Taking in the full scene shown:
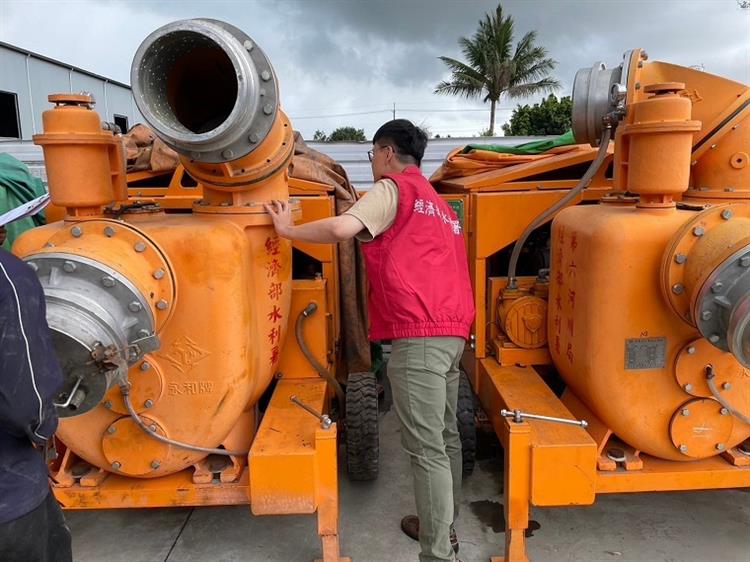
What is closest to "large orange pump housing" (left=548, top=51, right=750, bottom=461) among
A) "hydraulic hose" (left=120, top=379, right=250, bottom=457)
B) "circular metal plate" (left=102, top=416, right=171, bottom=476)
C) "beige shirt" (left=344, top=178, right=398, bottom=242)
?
"beige shirt" (left=344, top=178, right=398, bottom=242)

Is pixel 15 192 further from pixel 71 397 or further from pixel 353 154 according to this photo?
pixel 353 154

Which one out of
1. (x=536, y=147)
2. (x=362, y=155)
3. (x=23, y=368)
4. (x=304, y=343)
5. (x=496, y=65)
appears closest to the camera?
(x=23, y=368)

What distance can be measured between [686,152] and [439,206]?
86 cm

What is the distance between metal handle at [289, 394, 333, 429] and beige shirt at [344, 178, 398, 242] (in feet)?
2.17

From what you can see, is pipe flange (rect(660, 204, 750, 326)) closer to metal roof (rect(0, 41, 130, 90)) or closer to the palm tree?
metal roof (rect(0, 41, 130, 90))

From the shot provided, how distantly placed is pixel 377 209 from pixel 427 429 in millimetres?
778

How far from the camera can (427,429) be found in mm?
2104

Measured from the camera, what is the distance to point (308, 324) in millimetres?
2754

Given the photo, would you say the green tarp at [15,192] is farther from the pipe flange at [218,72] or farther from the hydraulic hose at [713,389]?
the hydraulic hose at [713,389]

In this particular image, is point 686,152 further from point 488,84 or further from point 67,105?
point 488,84

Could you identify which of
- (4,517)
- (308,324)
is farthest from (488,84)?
(4,517)

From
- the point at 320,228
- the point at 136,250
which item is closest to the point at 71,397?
the point at 136,250

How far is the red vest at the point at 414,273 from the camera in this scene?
2.11 meters

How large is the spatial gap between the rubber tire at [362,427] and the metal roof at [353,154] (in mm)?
4063
